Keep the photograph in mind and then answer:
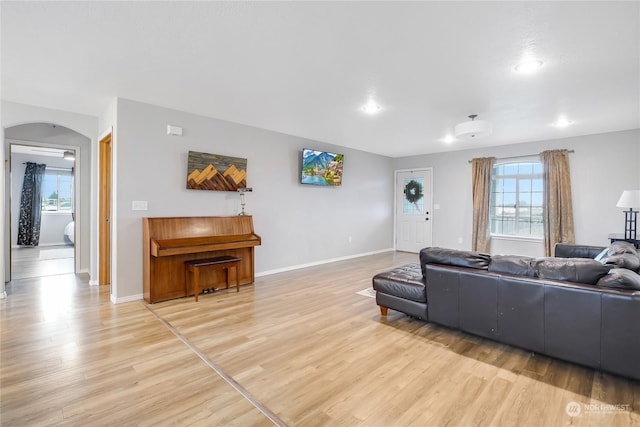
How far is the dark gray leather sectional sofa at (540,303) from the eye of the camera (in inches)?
79.2

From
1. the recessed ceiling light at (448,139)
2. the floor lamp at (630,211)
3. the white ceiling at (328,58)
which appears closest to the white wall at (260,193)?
the white ceiling at (328,58)

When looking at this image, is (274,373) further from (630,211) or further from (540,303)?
(630,211)

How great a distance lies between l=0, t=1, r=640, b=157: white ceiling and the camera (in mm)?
2057

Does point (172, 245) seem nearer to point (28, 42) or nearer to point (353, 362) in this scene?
point (28, 42)

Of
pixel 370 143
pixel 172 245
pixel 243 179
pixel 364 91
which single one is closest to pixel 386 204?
pixel 370 143

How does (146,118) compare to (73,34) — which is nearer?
(73,34)

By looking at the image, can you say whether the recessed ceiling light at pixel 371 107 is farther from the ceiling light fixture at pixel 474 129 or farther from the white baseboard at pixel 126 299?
the white baseboard at pixel 126 299

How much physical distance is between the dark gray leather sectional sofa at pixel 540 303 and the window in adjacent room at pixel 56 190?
1023cm

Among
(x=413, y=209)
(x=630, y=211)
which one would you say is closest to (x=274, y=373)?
(x=630, y=211)

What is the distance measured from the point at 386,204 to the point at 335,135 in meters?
2.94

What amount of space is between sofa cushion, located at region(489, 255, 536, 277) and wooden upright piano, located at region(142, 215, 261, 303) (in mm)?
3073

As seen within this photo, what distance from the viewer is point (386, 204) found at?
7.92 m

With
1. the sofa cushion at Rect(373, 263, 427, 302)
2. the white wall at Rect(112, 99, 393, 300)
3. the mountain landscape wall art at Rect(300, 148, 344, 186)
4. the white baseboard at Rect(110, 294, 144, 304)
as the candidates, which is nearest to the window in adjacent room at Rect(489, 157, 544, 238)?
the white wall at Rect(112, 99, 393, 300)

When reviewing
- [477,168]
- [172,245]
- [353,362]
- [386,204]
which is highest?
[477,168]
